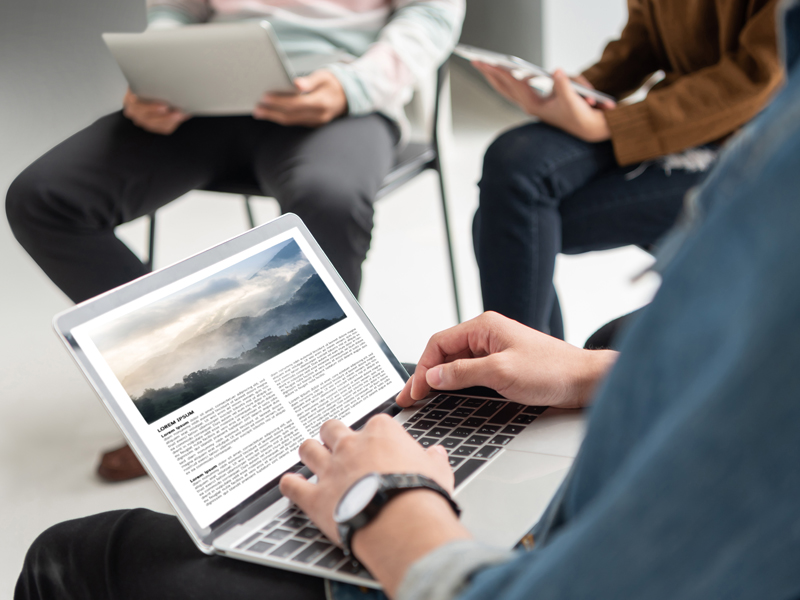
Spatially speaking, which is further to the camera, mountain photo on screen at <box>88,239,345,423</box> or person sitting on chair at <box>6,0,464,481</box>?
person sitting on chair at <box>6,0,464,481</box>

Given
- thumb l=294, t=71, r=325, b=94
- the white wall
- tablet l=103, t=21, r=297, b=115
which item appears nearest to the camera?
tablet l=103, t=21, r=297, b=115

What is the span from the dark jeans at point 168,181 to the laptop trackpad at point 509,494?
603mm

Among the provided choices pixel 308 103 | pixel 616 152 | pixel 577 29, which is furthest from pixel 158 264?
pixel 577 29

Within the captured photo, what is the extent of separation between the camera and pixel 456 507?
1.13 ft

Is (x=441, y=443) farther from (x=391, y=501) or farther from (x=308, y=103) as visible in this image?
(x=308, y=103)

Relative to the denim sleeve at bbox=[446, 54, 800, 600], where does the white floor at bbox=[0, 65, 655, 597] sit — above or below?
below

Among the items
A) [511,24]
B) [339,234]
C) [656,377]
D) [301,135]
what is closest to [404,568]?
[656,377]

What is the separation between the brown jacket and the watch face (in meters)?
0.79

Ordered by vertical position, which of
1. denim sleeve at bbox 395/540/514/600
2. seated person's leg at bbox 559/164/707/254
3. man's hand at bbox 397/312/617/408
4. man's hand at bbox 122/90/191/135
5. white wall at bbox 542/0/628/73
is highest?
man's hand at bbox 122/90/191/135

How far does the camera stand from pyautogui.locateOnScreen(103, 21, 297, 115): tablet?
2.98 ft

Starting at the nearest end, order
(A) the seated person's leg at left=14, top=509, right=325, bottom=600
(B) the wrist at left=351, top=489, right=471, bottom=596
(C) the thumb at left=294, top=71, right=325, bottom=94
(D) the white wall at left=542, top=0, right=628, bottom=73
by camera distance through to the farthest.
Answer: (B) the wrist at left=351, top=489, right=471, bottom=596, (A) the seated person's leg at left=14, top=509, right=325, bottom=600, (C) the thumb at left=294, top=71, right=325, bottom=94, (D) the white wall at left=542, top=0, right=628, bottom=73

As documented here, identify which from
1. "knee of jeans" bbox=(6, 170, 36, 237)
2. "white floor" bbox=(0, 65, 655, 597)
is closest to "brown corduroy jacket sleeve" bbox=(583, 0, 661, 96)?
"white floor" bbox=(0, 65, 655, 597)

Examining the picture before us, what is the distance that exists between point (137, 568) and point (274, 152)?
78cm

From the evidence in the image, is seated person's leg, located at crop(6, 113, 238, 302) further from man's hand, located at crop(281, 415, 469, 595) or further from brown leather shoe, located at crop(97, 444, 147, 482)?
man's hand, located at crop(281, 415, 469, 595)
